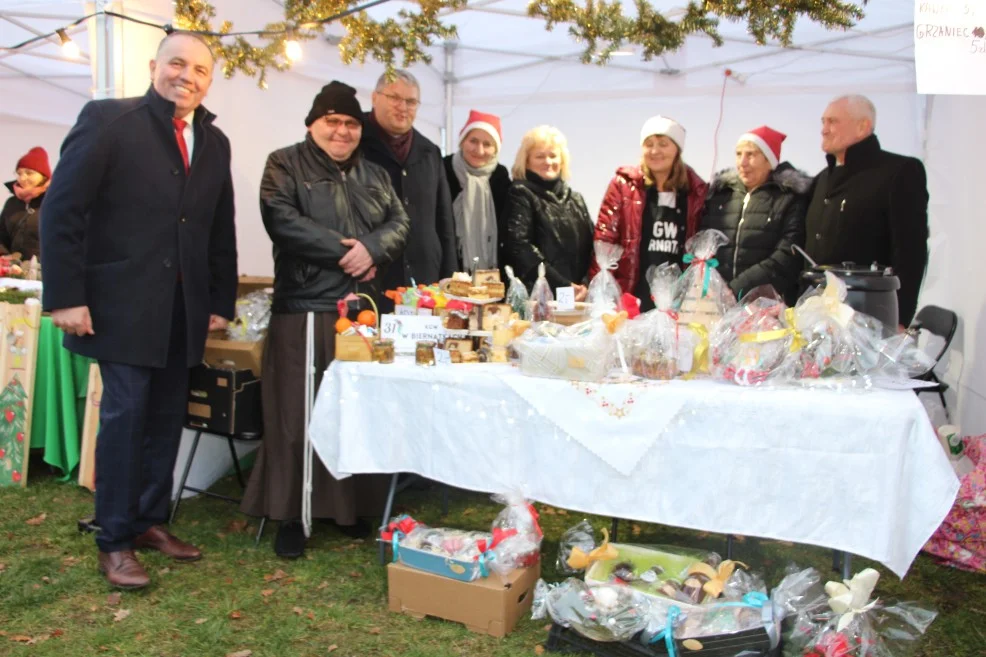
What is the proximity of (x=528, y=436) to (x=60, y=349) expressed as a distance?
2.69 metres

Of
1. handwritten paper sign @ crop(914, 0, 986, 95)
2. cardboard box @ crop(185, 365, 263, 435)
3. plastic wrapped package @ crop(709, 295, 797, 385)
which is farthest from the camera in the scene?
cardboard box @ crop(185, 365, 263, 435)

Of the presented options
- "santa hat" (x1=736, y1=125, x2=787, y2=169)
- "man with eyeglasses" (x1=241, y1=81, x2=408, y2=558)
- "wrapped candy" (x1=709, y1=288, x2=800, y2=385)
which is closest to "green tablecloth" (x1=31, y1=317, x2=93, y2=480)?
"man with eyeglasses" (x1=241, y1=81, x2=408, y2=558)

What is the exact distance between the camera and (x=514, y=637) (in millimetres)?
2443

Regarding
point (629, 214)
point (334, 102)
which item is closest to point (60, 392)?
point (334, 102)

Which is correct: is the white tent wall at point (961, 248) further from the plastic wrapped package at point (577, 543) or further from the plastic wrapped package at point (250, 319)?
the plastic wrapped package at point (250, 319)

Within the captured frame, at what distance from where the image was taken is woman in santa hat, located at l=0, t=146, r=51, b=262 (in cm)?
517

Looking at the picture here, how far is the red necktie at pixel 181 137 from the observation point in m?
2.81

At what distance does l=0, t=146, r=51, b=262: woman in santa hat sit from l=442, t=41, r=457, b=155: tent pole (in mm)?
2874

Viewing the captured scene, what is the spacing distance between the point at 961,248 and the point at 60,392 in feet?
15.8

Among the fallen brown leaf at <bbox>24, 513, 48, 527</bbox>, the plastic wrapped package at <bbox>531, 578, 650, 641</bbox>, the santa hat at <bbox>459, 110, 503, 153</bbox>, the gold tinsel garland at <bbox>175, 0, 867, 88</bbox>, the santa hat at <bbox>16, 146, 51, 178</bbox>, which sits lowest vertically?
the fallen brown leaf at <bbox>24, 513, 48, 527</bbox>

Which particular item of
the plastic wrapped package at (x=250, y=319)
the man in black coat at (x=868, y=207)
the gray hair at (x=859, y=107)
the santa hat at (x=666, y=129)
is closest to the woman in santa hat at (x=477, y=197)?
the santa hat at (x=666, y=129)

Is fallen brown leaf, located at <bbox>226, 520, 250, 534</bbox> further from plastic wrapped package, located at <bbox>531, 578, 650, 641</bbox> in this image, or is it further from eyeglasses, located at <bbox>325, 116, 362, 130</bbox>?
eyeglasses, located at <bbox>325, 116, 362, 130</bbox>

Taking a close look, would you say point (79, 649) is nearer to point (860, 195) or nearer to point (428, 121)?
point (860, 195)

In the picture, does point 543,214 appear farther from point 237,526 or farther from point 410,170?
point 237,526
